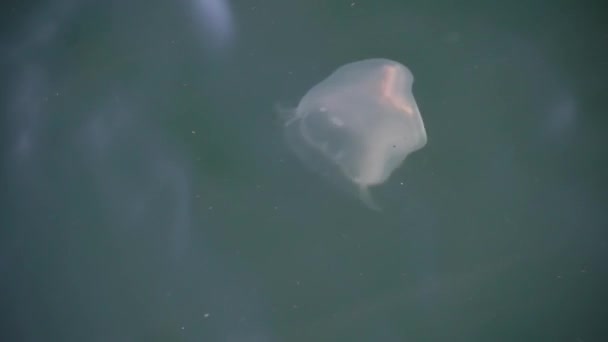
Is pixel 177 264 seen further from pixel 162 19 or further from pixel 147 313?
pixel 162 19

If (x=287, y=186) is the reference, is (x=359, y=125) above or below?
above

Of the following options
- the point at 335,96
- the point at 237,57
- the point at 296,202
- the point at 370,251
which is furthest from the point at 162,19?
the point at 370,251

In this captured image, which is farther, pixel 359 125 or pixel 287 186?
pixel 359 125

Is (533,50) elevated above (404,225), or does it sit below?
above

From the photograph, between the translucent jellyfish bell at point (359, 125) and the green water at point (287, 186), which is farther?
the translucent jellyfish bell at point (359, 125)
